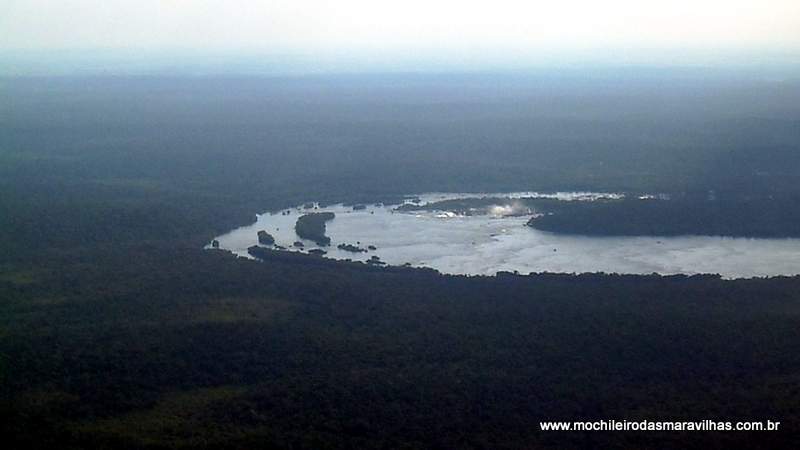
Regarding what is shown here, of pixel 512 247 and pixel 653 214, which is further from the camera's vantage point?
pixel 653 214

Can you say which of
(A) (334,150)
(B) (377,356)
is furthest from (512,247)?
(A) (334,150)

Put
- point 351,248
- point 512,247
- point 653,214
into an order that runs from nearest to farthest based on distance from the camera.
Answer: point 351,248
point 512,247
point 653,214

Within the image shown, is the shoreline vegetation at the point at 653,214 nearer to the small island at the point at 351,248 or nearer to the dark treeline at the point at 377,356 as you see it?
the small island at the point at 351,248

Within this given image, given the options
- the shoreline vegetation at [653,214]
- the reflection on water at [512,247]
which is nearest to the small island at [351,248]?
the reflection on water at [512,247]

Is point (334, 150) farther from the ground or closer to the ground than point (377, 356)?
farther from the ground

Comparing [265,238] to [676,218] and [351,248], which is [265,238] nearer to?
[351,248]

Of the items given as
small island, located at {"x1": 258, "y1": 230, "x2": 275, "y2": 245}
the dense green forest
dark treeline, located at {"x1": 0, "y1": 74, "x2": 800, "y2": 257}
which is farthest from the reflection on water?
dark treeline, located at {"x1": 0, "y1": 74, "x2": 800, "y2": 257}
